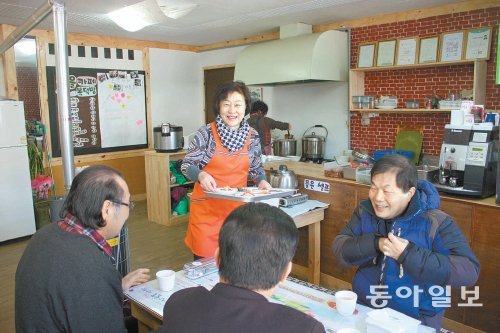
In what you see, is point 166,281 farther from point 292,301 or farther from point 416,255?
point 416,255

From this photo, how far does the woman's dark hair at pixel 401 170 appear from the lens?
5.51 ft

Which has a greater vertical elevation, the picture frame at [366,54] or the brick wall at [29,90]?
the picture frame at [366,54]

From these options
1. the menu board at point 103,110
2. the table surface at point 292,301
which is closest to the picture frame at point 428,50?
the table surface at point 292,301

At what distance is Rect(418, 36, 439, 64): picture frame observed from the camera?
4.09 metres

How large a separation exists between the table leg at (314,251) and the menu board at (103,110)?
3.80 m

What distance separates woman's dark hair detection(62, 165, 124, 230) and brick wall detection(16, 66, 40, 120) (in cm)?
459

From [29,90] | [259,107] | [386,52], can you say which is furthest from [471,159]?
[29,90]

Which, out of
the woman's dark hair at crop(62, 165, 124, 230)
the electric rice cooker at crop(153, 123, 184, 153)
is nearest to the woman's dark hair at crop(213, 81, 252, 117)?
the woman's dark hair at crop(62, 165, 124, 230)

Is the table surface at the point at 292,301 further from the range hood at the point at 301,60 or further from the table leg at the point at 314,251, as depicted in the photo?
the range hood at the point at 301,60

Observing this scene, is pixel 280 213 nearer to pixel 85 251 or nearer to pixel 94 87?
pixel 85 251

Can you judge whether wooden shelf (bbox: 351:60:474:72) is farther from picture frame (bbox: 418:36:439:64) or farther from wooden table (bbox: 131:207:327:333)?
wooden table (bbox: 131:207:327:333)

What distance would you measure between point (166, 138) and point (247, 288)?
455cm

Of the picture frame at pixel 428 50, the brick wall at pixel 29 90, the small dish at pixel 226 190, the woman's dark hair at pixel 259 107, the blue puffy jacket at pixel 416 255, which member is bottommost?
the blue puffy jacket at pixel 416 255

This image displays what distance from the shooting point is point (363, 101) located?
4.71m
